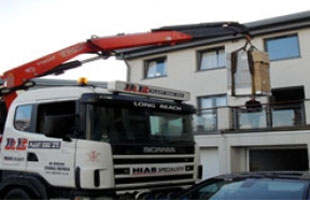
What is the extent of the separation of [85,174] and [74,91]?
1487mm

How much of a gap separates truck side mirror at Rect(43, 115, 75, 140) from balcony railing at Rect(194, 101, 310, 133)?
954 centimetres

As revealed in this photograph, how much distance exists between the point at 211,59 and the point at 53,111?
1264cm

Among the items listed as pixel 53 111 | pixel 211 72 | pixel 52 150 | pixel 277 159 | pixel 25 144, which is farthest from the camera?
pixel 211 72

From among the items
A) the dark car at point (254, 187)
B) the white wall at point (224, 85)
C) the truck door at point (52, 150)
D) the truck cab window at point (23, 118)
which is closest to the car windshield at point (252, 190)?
the dark car at point (254, 187)

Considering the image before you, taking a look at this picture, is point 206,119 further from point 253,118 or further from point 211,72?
point 211,72

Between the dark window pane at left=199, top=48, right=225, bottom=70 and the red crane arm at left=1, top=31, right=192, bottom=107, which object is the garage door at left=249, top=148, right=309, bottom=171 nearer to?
the dark window pane at left=199, top=48, right=225, bottom=70

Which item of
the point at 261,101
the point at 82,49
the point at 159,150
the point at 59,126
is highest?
the point at 82,49

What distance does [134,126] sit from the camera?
6.58 metres

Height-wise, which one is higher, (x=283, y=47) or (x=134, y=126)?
(x=283, y=47)

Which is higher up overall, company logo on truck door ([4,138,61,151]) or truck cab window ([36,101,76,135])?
truck cab window ([36,101,76,135])

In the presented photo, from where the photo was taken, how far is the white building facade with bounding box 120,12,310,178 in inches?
549

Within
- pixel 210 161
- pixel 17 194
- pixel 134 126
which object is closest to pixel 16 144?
pixel 17 194

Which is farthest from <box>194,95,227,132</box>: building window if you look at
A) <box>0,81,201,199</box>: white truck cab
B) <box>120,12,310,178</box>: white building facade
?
<box>0,81,201,199</box>: white truck cab

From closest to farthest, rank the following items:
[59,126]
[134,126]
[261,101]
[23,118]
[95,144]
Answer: [95,144], [59,126], [134,126], [23,118], [261,101]
